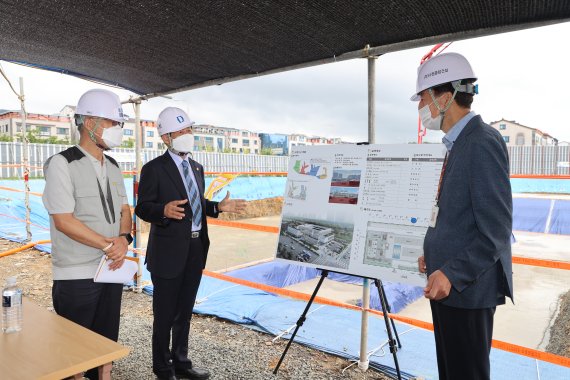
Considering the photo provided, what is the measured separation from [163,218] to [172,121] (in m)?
0.73

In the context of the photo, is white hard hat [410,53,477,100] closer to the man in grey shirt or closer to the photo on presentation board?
the photo on presentation board

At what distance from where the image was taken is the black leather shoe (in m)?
2.87

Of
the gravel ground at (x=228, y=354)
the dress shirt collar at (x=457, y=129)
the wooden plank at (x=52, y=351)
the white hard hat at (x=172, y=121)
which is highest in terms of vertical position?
the white hard hat at (x=172, y=121)

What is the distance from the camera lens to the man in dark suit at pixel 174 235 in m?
2.69

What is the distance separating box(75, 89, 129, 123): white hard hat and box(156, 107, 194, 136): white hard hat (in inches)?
21.0

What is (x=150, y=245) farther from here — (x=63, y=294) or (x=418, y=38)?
(x=418, y=38)

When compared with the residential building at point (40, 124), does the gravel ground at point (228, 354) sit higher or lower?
lower

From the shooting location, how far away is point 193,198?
9.33 ft

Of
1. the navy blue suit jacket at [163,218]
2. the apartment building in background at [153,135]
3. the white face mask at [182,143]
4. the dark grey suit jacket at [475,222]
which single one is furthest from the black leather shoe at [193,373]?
the apartment building in background at [153,135]

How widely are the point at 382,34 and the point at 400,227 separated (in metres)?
1.28

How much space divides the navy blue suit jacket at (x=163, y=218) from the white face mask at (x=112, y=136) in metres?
0.45

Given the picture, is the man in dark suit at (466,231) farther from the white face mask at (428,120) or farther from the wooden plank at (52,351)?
the wooden plank at (52,351)

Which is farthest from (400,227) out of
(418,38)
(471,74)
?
(418,38)

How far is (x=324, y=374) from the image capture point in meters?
2.99
